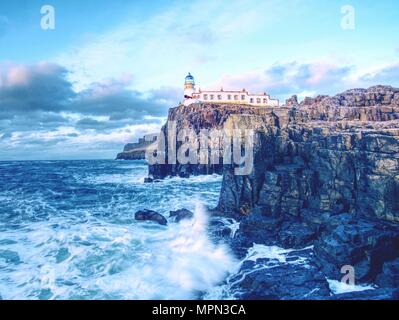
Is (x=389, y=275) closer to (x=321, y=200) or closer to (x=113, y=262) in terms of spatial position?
(x=321, y=200)

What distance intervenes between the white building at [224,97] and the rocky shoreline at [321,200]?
44.6 metres

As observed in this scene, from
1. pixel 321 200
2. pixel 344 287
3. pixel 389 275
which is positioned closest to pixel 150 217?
pixel 321 200

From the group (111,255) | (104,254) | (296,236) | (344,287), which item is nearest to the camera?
(344,287)

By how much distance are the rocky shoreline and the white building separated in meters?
44.6

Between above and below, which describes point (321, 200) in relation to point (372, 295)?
above

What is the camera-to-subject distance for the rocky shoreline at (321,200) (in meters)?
17.4

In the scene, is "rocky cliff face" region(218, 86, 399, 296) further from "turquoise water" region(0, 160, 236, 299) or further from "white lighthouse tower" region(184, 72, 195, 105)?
"white lighthouse tower" region(184, 72, 195, 105)

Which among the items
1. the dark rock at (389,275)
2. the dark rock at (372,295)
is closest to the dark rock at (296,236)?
the dark rock at (389,275)

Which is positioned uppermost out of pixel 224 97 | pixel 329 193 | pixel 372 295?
pixel 224 97

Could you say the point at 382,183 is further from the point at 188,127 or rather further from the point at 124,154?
the point at 124,154

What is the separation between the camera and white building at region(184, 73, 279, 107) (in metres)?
83.4

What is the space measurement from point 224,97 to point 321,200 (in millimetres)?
65236

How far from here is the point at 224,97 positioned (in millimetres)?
86562

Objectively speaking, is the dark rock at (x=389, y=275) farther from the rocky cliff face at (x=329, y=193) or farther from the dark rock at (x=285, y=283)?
the dark rock at (x=285, y=283)
